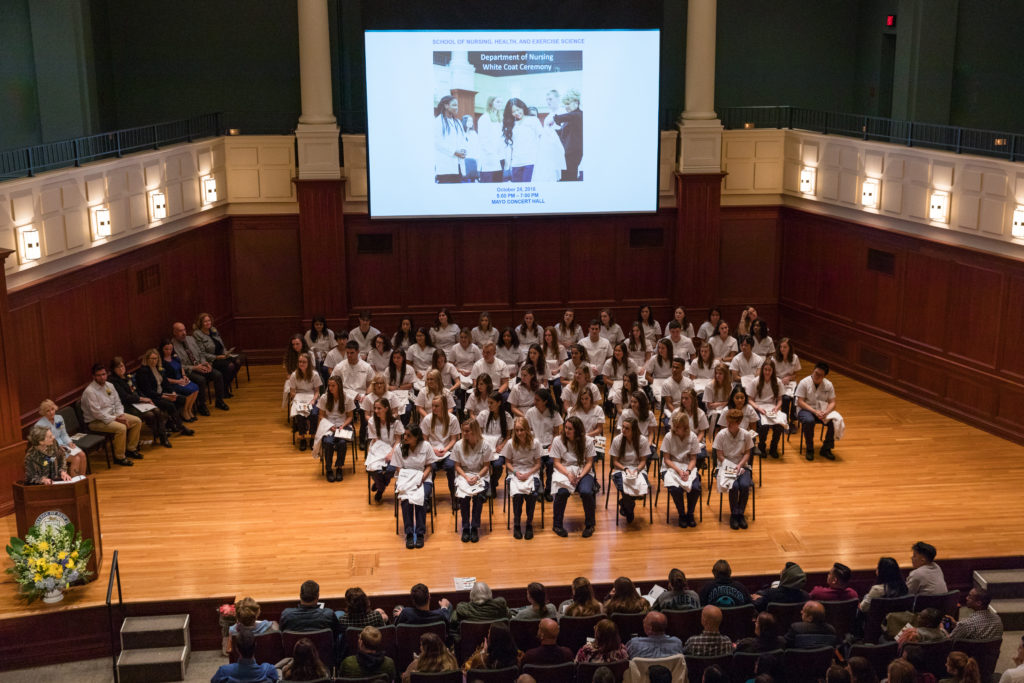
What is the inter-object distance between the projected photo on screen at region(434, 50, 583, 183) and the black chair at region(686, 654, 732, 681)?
986cm

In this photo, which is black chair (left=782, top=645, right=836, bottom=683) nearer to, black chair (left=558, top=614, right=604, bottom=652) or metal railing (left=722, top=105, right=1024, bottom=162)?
black chair (left=558, top=614, right=604, bottom=652)

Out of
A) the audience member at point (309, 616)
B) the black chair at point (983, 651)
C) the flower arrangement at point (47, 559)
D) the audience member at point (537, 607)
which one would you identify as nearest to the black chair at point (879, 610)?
the black chair at point (983, 651)

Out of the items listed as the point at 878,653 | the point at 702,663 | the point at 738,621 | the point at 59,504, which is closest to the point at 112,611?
the point at 59,504

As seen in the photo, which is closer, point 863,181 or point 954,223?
point 954,223

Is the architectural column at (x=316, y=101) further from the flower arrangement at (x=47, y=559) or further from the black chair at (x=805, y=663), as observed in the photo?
the black chair at (x=805, y=663)

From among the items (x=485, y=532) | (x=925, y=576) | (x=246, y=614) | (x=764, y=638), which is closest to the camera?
(x=764, y=638)

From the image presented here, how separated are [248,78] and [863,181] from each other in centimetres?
956

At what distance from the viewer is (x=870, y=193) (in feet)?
49.4

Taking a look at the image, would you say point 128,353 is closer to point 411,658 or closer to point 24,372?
point 24,372

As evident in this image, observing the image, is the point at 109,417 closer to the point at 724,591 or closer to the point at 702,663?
the point at 724,591

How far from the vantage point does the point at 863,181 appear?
15172 mm

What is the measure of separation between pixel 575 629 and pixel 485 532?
9.94 ft

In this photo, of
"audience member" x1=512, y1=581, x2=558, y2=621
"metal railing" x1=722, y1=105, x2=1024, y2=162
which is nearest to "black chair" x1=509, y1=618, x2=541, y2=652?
"audience member" x1=512, y1=581, x2=558, y2=621

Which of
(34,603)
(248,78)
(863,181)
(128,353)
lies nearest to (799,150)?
(863,181)
